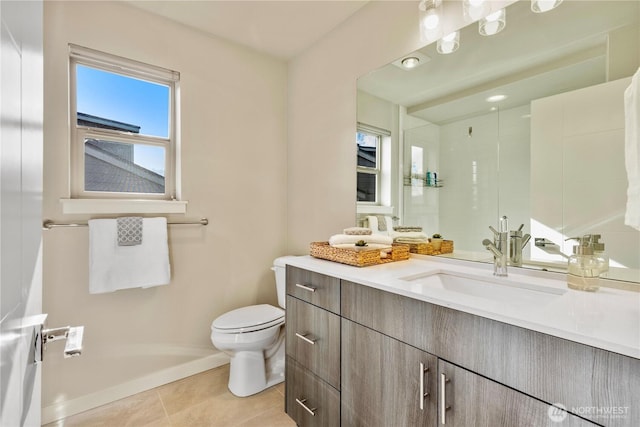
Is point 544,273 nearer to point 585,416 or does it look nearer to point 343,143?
point 585,416

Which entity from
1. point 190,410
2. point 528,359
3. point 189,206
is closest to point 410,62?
point 528,359

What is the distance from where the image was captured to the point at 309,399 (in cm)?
142

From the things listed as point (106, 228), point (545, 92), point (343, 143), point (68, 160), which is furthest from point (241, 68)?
point (545, 92)

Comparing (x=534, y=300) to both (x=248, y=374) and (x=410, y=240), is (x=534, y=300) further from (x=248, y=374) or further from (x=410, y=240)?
(x=248, y=374)

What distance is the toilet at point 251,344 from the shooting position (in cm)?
182

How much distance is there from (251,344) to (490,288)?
1.36 meters

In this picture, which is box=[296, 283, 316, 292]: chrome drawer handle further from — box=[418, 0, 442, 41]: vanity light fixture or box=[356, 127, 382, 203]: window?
box=[418, 0, 442, 41]: vanity light fixture

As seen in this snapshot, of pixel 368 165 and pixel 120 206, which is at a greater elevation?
pixel 368 165

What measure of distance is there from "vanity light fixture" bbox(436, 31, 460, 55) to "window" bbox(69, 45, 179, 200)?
169 cm

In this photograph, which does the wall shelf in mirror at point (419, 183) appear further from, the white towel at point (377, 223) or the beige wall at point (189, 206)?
the beige wall at point (189, 206)

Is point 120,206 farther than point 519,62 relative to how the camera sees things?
Yes

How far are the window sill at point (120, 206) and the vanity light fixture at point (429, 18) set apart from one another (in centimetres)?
177

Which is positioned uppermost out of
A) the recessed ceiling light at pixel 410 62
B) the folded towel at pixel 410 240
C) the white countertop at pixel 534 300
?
the recessed ceiling light at pixel 410 62

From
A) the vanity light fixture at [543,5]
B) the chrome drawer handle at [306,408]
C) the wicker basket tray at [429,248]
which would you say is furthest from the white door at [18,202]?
the vanity light fixture at [543,5]
